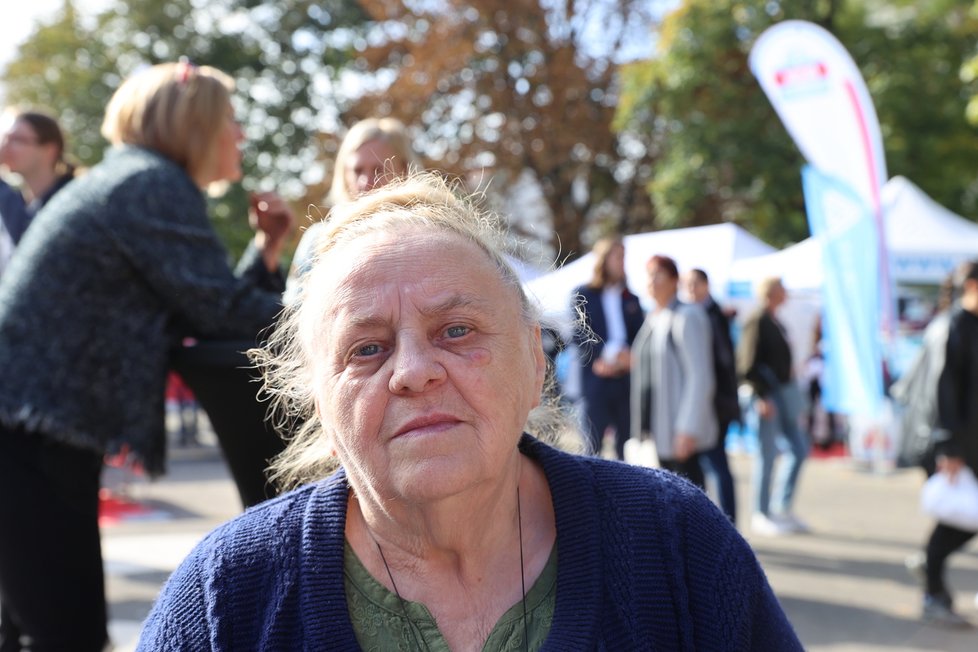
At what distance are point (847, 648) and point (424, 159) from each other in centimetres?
1850

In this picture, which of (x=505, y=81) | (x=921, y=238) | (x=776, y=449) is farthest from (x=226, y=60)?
(x=776, y=449)

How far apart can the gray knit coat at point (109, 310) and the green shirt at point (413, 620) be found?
3.48 feet

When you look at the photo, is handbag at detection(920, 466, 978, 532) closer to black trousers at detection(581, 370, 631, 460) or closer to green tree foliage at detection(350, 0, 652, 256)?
black trousers at detection(581, 370, 631, 460)

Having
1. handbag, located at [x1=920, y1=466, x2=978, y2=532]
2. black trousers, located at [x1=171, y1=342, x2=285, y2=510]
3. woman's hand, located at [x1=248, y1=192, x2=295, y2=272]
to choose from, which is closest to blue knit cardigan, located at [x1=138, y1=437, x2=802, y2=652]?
black trousers, located at [x1=171, y1=342, x2=285, y2=510]

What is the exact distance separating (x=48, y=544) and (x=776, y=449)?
6.29m

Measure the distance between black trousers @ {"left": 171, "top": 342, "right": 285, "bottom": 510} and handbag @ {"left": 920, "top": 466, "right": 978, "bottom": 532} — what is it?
12.6 feet

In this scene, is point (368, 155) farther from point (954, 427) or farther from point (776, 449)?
point (776, 449)

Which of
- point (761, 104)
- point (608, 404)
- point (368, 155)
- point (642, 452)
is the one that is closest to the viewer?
point (368, 155)

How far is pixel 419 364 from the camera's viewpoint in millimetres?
1520

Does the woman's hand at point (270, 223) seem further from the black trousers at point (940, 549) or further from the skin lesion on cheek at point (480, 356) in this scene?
the black trousers at point (940, 549)

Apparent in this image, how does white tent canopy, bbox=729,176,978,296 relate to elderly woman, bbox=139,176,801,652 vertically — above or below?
below

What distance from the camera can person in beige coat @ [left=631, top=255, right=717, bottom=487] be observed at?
21.4 ft

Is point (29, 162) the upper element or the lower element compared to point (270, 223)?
upper

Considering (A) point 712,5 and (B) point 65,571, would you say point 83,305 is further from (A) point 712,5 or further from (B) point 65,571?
(A) point 712,5
